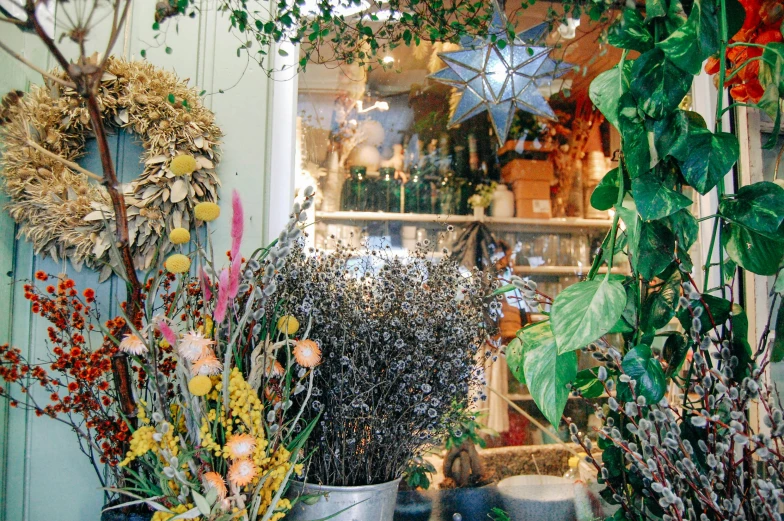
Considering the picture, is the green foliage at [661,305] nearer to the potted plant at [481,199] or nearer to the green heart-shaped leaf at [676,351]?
the green heart-shaped leaf at [676,351]

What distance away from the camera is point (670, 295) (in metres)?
0.93

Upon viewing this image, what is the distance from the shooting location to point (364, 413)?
106 centimetres

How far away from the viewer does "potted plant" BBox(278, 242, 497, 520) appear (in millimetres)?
1038

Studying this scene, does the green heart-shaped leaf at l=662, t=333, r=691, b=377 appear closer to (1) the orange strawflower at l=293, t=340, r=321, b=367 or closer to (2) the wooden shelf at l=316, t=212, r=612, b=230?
(1) the orange strawflower at l=293, t=340, r=321, b=367

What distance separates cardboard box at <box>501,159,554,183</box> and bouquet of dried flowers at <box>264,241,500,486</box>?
1330 millimetres

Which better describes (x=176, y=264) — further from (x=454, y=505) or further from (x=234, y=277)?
(x=454, y=505)

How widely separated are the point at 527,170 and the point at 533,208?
0.17 m

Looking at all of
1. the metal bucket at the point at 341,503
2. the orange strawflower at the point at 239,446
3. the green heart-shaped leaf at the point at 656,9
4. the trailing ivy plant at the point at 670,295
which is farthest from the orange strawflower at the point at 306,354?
the green heart-shaped leaf at the point at 656,9

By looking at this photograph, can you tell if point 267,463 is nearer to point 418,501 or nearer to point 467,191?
point 418,501

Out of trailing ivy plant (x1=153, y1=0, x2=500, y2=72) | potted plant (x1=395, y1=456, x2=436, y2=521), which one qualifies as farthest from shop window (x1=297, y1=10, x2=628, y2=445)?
potted plant (x1=395, y1=456, x2=436, y2=521)

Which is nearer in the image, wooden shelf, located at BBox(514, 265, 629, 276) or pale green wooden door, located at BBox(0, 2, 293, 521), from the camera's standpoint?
pale green wooden door, located at BBox(0, 2, 293, 521)

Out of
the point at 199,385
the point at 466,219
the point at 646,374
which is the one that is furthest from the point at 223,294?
the point at 466,219

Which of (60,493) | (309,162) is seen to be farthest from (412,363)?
(309,162)

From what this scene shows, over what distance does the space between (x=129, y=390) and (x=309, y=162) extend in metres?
1.13
